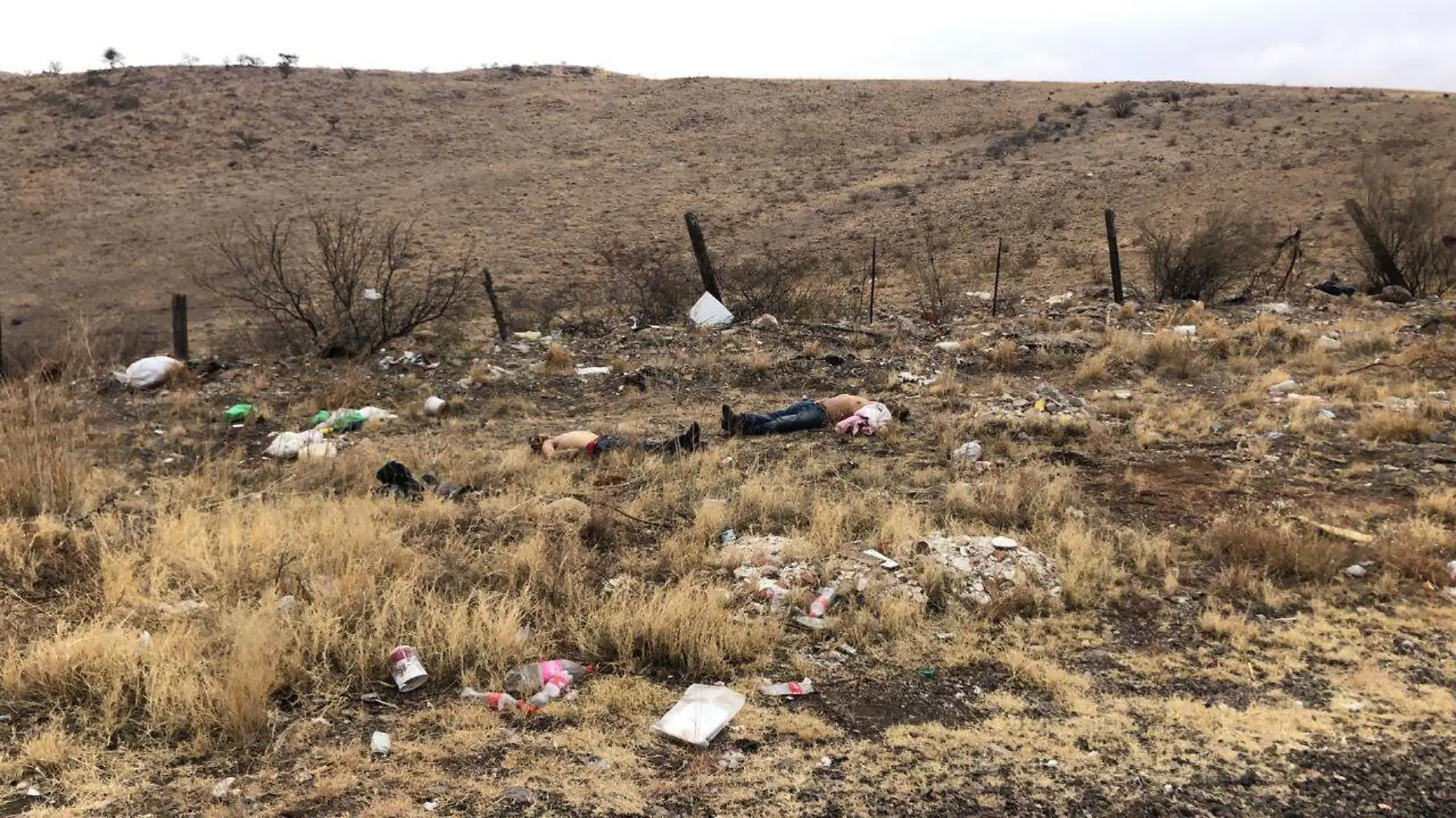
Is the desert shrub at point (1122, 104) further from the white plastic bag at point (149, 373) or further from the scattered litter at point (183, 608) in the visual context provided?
the scattered litter at point (183, 608)

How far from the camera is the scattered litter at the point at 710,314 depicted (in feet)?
36.9

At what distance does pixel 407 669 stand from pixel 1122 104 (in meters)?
35.7

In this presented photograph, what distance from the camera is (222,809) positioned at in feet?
8.07

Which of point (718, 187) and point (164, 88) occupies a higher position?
point (164, 88)

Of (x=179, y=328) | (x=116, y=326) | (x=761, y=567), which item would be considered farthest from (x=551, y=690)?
(x=116, y=326)

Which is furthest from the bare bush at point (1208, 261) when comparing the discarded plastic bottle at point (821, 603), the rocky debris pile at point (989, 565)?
the discarded plastic bottle at point (821, 603)

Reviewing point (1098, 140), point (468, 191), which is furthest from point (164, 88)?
point (1098, 140)

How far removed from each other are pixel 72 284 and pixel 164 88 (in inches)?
842

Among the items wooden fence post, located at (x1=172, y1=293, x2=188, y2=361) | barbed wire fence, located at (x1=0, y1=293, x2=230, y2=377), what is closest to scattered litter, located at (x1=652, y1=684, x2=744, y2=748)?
wooden fence post, located at (x1=172, y1=293, x2=188, y2=361)

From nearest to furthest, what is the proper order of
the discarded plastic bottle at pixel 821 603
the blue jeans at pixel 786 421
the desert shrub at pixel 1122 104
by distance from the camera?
the discarded plastic bottle at pixel 821 603, the blue jeans at pixel 786 421, the desert shrub at pixel 1122 104

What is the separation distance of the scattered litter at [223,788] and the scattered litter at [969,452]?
16.5ft

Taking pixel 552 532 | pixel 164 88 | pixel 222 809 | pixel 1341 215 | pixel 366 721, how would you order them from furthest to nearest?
pixel 164 88
pixel 1341 215
pixel 552 532
pixel 366 721
pixel 222 809

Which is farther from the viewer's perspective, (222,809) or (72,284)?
(72,284)

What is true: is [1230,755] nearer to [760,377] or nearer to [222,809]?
[222,809]
